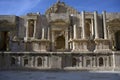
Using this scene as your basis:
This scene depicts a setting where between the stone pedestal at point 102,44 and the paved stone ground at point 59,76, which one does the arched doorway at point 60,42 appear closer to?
the stone pedestal at point 102,44

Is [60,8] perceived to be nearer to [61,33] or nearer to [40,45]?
[61,33]

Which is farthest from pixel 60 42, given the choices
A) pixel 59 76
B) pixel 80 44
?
pixel 59 76

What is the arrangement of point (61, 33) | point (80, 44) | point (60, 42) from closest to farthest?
point (80, 44) < point (61, 33) < point (60, 42)

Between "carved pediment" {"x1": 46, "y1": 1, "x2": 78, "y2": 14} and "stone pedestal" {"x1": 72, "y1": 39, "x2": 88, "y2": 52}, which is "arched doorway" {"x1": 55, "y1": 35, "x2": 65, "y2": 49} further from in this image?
"carved pediment" {"x1": 46, "y1": 1, "x2": 78, "y2": 14}

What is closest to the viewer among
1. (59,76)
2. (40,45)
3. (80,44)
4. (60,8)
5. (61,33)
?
(59,76)

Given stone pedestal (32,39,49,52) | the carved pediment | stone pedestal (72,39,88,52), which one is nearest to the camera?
stone pedestal (72,39,88,52)

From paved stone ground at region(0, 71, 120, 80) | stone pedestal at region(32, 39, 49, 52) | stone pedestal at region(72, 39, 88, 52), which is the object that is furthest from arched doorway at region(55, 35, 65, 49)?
paved stone ground at region(0, 71, 120, 80)

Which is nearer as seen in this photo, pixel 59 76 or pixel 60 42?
pixel 59 76

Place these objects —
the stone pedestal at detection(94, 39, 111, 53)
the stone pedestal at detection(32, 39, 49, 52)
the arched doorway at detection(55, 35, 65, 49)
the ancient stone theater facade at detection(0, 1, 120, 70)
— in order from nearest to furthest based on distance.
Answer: the stone pedestal at detection(94, 39, 111, 53) < the stone pedestal at detection(32, 39, 49, 52) < the ancient stone theater facade at detection(0, 1, 120, 70) < the arched doorway at detection(55, 35, 65, 49)

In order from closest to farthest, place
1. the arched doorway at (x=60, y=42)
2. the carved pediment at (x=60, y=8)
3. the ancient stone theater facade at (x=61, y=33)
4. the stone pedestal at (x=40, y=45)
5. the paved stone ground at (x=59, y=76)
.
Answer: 1. the paved stone ground at (x=59, y=76)
2. the stone pedestal at (x=40, y=45)
3. the ancient stone theater facade at (x=61, y=33)
4. the arched doorway at (x=60, y=42)
5. the carved pediment at (x=60, y=8)

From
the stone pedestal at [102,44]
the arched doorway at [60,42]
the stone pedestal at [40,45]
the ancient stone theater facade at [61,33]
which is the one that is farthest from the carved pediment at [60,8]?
the stone pedestal at [102,44]

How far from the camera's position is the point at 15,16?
23.6 metres

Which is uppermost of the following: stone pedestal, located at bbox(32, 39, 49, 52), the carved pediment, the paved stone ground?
the carved pediment

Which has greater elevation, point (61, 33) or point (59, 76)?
point (61, 33)
